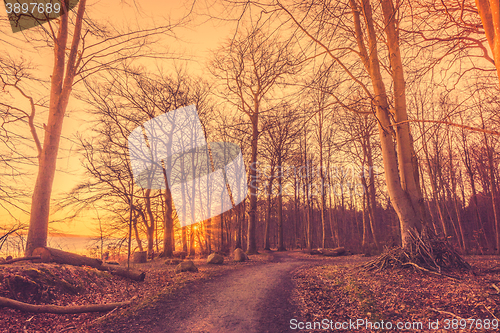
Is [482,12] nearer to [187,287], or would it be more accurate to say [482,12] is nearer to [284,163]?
[187,287]

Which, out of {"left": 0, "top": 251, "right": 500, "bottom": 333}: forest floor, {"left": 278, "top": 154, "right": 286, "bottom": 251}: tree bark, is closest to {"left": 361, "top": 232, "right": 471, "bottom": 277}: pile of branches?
{"left": 0, "top": 251, "right": 500, "bottom": 333}: forest floor

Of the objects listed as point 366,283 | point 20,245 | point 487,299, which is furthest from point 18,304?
point 487,299

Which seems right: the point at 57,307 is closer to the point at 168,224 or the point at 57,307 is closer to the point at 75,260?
the point at 75,260

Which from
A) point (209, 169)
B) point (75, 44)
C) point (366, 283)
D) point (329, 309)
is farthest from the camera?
point (209, 169)

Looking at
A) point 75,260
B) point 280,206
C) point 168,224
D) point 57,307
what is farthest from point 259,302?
point 280,206

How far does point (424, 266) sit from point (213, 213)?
2068 centimetres

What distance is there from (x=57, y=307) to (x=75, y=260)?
288cm

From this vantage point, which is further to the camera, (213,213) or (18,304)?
(213,213)

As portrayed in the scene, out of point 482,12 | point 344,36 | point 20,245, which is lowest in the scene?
point 20,245

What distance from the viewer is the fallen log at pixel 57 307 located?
4.16 m

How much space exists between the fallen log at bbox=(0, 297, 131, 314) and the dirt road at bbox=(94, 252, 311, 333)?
74cm

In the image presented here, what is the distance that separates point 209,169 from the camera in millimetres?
19875

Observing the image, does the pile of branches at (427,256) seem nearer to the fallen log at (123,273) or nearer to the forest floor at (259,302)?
the forest floor at (259,302)

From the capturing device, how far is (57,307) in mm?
4562
